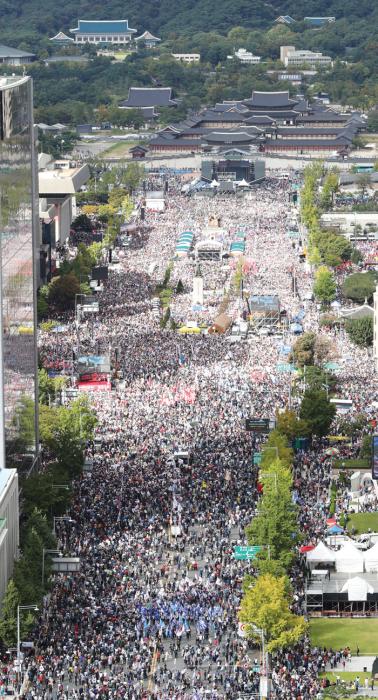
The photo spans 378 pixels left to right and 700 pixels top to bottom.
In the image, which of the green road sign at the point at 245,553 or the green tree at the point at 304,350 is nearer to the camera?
the green road sign at the point at 245,553

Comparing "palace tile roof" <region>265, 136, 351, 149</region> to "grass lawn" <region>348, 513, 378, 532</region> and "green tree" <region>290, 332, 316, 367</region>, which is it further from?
"grass lawn" <region>348, 513, 378, 532</region>

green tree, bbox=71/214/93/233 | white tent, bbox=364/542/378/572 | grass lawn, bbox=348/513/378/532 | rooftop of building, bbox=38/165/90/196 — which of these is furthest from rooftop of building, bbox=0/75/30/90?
green tree, bbox=71/214/93/233

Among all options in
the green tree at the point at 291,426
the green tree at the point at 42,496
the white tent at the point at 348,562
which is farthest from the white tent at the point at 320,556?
the green tree at the point at 291,426

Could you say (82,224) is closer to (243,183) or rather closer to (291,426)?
(243,183)

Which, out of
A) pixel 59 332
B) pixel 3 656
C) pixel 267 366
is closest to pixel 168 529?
pixel 3 656

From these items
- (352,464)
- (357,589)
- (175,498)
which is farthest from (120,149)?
(357,589)

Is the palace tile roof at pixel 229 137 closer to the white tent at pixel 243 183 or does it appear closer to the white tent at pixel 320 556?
the white tent at pixel 243 183
